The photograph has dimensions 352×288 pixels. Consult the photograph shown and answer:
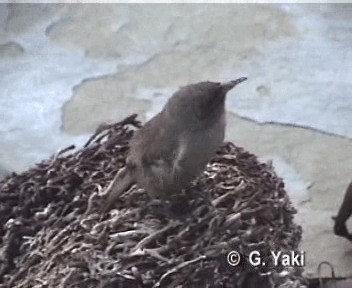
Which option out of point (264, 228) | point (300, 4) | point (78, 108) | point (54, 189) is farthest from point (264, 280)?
point (300, 4)

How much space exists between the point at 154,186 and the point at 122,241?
0.32 ft

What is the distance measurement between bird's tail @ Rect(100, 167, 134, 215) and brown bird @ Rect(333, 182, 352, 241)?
51 centimetres

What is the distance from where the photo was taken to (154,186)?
3.47 ft

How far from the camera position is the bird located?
1059 millimetres

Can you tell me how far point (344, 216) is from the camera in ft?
5.13

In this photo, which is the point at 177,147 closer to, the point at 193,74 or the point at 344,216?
the point at 344,216

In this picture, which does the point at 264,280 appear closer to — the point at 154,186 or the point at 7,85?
the point at 154,186

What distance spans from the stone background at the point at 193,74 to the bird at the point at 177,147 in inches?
29.0
